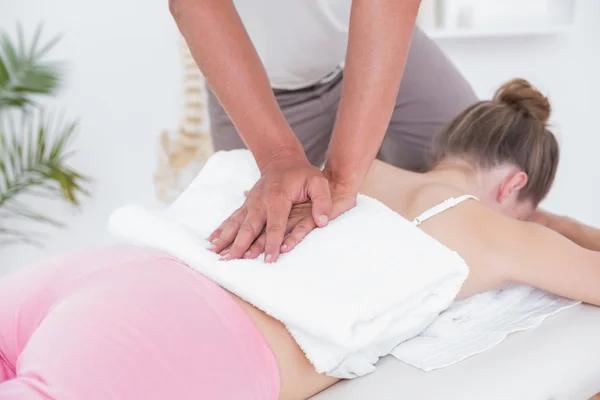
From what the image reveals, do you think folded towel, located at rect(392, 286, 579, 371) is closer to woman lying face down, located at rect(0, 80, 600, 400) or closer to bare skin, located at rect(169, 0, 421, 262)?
woman lying face down, located at rect(0, 80, 600, 400)

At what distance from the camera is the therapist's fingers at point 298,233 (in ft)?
4.00

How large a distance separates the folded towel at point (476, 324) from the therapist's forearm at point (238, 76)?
0.44 meters

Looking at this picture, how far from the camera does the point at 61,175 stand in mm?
2779

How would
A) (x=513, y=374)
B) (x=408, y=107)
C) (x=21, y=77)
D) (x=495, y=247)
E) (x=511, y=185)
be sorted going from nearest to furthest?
(x=513, y=374)
(x=495, y=247)
(x=511, y=185)
(x=408, y=107)
(x=21, y=77)

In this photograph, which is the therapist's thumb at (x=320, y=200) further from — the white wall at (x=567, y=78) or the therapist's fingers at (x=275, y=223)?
the white wall at (x=567, y=78)

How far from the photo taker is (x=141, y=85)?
3270 millimetres

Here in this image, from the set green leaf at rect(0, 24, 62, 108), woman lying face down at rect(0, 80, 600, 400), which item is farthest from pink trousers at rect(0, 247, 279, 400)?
green leaf at rect(0, 24, 62, 108)

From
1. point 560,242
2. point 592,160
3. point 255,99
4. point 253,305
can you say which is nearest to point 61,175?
point 255,99

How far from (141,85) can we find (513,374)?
2.48 m

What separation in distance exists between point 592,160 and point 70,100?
7.78 feet

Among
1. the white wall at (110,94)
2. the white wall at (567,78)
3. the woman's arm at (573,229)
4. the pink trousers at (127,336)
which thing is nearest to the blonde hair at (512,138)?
the woman's arm at (573,229)

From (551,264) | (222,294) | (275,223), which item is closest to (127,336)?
(222,294)

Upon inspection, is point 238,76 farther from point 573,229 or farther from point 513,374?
point 573,229

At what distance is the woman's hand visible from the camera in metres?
1.22
